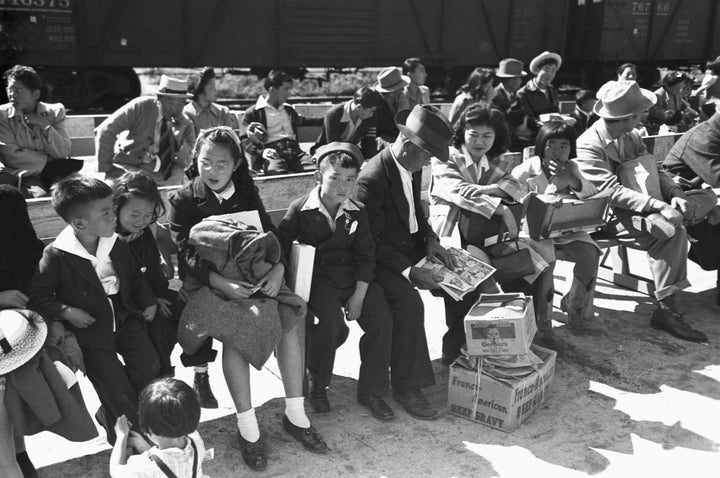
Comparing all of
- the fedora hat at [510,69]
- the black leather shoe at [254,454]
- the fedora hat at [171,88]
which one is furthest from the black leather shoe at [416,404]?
the fedora hat at [510,69]

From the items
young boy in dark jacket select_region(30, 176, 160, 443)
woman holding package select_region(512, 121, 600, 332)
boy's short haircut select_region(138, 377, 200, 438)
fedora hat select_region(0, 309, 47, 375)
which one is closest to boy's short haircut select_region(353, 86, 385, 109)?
woman holding package select_region(512, 121, 600, 332)

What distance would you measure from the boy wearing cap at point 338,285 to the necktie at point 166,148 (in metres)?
2.17

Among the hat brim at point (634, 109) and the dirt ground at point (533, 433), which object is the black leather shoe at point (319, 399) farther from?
the hat brim at point (634, 109)

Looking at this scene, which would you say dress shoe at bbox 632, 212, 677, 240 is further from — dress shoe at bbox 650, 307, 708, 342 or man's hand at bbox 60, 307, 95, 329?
man's hand at bbox 60, 307, 95, 329

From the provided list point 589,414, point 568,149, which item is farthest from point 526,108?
point 589,414

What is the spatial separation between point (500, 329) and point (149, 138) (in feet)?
10.5

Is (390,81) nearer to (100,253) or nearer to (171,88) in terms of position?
(171,88)

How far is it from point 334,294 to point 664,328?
101 inches

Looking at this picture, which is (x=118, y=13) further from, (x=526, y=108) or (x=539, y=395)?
(x=539, y=395)

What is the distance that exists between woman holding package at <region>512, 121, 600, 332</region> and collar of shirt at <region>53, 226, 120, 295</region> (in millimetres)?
2775

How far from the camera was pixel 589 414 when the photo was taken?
388 cm

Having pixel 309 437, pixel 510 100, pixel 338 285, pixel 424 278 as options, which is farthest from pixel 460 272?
pixel 510 100

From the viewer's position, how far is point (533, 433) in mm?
3682

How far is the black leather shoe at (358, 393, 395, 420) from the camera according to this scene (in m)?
3.76
